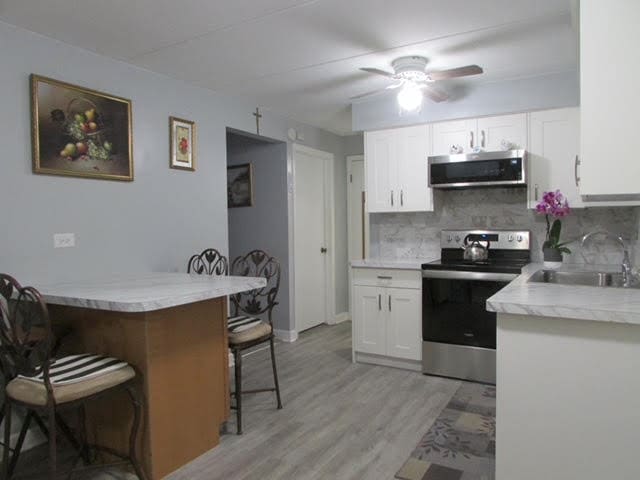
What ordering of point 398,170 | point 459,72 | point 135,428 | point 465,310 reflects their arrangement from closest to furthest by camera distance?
point 135,428
point 459,72
point 465,310
point 398,170

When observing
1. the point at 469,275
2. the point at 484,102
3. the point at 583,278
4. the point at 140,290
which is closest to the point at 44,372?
the point at 140,290

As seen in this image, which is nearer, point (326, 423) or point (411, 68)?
point (326, 423)

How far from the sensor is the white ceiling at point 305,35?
7.57 feet

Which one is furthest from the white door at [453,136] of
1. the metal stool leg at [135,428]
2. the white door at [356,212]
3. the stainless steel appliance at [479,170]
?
the metal stool leg at [135,428]

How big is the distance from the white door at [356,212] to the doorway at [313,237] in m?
0.38

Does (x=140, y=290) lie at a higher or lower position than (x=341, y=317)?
higher

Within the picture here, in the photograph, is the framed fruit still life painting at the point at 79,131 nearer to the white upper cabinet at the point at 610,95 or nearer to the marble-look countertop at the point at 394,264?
the marble-look countertop at the point at 394,264

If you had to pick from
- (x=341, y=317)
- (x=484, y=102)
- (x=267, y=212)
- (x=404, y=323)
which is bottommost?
(x=341, y=317)

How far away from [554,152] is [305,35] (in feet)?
6.86

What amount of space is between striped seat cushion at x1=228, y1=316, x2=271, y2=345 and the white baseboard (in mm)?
1833

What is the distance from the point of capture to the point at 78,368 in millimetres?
1924

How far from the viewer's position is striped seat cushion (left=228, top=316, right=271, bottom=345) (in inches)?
103

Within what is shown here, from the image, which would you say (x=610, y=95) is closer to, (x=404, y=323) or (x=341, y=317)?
(x=404, y=323)

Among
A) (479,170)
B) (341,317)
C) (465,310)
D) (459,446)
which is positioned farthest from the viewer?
(341,317)
